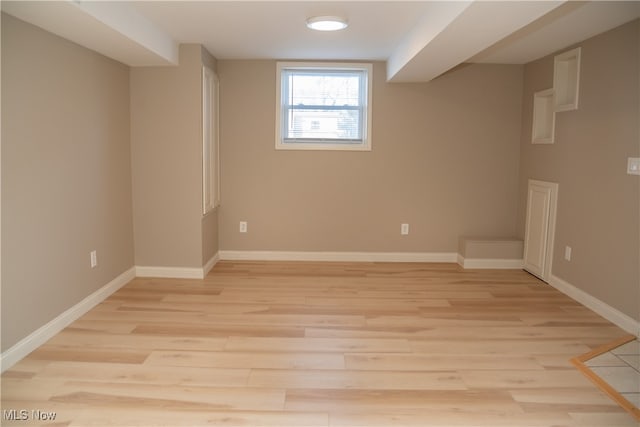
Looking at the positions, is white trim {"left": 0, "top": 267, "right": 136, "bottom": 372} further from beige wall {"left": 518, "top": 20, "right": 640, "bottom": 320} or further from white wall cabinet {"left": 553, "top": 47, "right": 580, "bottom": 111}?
white wall cabinet {"left": 553, "top": 47, "right": 580, "bottom": 111}

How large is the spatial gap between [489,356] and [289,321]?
1.40 m

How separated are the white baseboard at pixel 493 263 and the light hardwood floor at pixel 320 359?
2.08ft

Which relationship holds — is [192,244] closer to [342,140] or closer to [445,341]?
[342,140]

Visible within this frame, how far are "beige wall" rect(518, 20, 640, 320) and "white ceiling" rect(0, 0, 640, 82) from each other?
330 mm

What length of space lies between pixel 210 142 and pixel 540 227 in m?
3.36

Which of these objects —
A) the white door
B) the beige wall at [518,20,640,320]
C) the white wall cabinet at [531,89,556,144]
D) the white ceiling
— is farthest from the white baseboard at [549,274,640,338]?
the white ceiling

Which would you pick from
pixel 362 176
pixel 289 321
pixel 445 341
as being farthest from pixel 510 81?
pixel 289 321

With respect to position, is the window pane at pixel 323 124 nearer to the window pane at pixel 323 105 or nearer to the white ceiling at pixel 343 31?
the window pane at pixel 323 105

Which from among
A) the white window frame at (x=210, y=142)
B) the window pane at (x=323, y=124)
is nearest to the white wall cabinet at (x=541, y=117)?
the window pane at (x=323, y=124)

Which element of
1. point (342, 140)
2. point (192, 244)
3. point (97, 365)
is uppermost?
point (342, 140)

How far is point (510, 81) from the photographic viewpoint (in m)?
5.22

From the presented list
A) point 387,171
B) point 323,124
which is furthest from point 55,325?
point 387,171

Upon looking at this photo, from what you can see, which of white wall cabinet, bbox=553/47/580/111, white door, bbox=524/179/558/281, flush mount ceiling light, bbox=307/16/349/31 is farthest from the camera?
white door, bbox=524/179/558/281

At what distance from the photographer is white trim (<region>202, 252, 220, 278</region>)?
4.75 m
